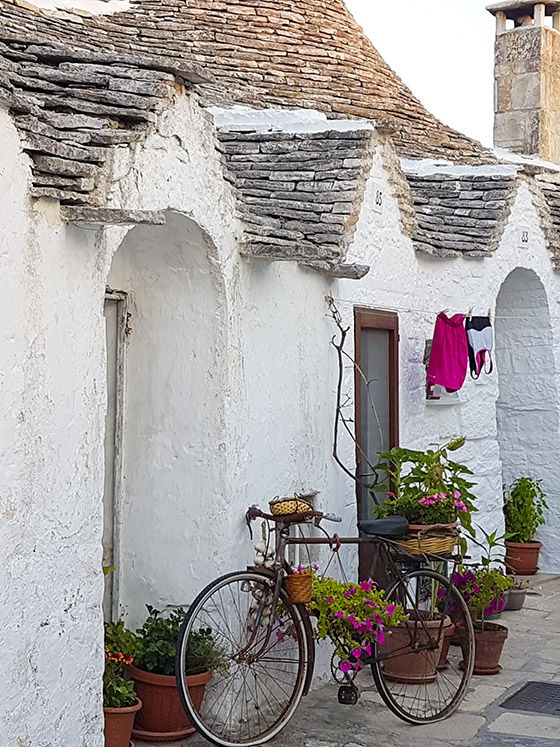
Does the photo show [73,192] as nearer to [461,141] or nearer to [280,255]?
[280,255]

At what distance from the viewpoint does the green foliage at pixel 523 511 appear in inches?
433

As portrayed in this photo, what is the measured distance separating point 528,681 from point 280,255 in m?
3.33

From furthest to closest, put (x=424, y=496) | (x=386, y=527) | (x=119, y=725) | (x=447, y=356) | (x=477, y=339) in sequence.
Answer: (x=477, y=339), (x=447, y=356), (x=424, y=496), (x=386, y=527), (x=119, y=725)

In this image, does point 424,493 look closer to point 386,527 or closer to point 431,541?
point 431,541

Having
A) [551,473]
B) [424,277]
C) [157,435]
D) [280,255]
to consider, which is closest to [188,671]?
[157,435]

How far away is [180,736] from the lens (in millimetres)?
5762

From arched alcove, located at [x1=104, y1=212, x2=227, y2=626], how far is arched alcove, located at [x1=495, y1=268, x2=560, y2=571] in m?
5.70

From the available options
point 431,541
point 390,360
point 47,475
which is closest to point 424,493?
point 431,541

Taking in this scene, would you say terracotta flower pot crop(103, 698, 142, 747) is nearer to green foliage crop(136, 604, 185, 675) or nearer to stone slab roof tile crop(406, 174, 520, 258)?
green foliage crop(136, 604, 185, 675)

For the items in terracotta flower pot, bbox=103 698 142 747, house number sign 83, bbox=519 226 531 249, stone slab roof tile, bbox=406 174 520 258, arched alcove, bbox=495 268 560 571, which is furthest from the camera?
arched alcove, bbox=495 268 560 571

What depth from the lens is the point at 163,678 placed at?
5648 mm

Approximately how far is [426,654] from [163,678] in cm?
197

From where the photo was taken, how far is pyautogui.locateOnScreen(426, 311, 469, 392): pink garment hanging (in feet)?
28.9

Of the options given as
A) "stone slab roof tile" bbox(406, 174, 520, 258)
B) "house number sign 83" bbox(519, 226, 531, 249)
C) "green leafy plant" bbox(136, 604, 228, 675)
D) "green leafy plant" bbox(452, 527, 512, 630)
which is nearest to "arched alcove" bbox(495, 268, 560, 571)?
"house number sign 83" bbox(519, 226, 531, 249)
